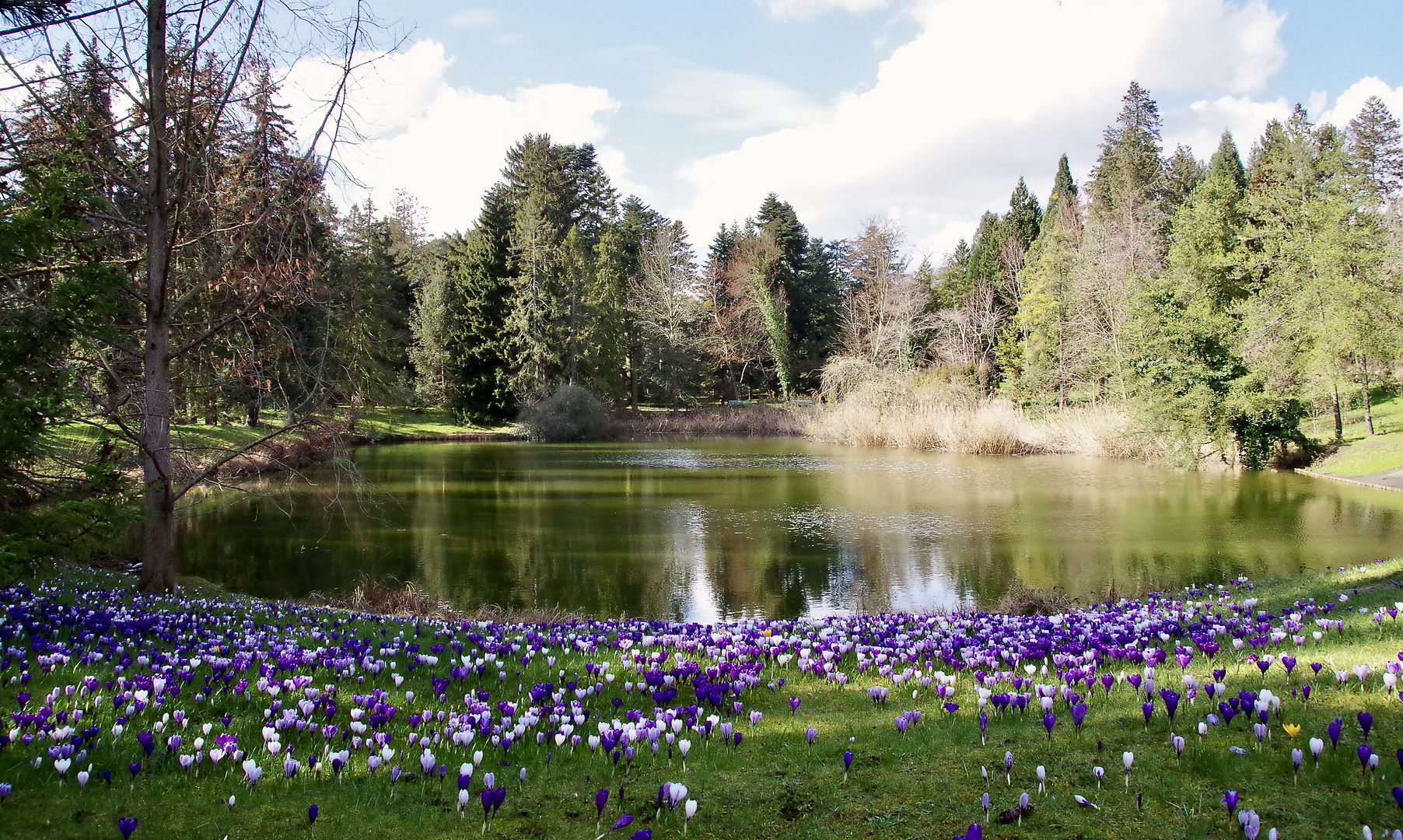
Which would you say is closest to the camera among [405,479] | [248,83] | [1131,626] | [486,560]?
[1131,626]

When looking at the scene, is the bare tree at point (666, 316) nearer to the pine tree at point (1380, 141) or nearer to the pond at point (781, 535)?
the pond at point (781, 535)

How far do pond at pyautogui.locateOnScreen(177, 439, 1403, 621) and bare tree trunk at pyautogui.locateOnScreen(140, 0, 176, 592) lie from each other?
5.89 feet

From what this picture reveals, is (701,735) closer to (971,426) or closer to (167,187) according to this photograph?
(167,187)

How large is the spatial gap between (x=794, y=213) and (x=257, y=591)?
5649 centimetres

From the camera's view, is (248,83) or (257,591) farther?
(257,591)

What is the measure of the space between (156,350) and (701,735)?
8115mm

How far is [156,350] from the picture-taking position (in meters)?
8.73

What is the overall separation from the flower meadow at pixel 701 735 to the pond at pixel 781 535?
604 centimetres

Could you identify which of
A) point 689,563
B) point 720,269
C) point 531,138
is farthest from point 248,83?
point 720,269

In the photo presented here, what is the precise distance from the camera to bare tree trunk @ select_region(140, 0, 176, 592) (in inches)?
334

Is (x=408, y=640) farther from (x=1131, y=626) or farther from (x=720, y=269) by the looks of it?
(x=720, y=269)

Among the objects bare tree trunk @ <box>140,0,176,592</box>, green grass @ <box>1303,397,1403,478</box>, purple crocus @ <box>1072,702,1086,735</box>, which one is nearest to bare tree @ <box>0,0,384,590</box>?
bare tree trunk @ <box>140,0,176,592</box>

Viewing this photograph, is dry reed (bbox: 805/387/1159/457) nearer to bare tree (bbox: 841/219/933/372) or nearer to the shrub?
bare tree (bbox: 841/219/933/372)

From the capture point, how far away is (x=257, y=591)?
12.6 metres
